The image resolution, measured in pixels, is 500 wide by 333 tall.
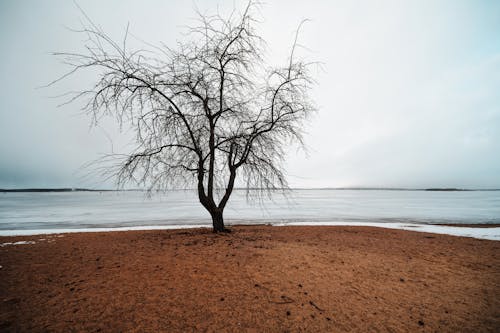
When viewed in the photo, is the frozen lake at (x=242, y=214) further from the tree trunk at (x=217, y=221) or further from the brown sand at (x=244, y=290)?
the brown sand at (x=244, y=290)

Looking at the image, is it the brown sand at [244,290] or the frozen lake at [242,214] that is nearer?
the brown sand at [244,290]

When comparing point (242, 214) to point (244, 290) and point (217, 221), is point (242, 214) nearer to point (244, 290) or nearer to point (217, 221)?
point (217, 221)

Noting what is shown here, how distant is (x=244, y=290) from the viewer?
4.11 meters

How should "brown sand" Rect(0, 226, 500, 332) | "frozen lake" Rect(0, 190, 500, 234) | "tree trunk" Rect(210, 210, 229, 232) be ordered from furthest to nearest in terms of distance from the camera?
"frozen lake" Rect(0, 190, 500, 234) < "tree trunk" Rect(210, 210, 229, 232) < "brown sand" Rect(0, 226, 500, 332)

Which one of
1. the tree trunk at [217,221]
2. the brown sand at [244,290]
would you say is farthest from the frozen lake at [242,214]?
the brown sand at [244,290]

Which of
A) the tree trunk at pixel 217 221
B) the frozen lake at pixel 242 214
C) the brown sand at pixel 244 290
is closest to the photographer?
the brown sand at pixel 244 290

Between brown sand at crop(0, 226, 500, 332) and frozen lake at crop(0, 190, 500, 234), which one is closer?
brown sand at crop(0, 226, 500, 332)

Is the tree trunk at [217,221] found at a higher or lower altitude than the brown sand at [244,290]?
higher

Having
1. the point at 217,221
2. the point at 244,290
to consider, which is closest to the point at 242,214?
the point at 217,221

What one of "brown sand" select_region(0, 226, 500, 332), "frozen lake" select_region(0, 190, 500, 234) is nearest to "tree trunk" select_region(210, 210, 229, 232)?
"frozen lake" select_region(0, 190, 500, 234)

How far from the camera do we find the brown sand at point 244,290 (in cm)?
324

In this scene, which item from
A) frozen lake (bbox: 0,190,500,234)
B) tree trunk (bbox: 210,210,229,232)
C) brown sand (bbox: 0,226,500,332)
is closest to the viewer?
brown sand (bbox: 0,226,500,332)

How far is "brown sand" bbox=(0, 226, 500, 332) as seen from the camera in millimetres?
3242

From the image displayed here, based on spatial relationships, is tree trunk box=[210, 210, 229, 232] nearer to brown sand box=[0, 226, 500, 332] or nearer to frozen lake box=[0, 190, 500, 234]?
frozen lake box=[0, 190, 500, 234]
